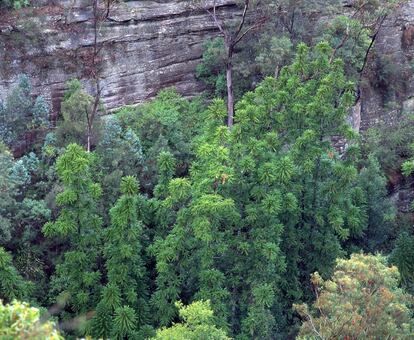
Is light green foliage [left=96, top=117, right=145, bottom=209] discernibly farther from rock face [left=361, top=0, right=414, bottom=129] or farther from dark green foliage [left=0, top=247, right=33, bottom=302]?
rock face [left=361, top=0, right=414, bottom=129]

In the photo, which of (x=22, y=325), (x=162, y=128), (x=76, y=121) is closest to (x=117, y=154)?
(x=76, y=121)

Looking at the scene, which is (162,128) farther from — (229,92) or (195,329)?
(195,329)

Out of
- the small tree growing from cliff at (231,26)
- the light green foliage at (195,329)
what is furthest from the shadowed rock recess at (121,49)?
the light green foliage at (195,329)

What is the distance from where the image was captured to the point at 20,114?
89.3 feet

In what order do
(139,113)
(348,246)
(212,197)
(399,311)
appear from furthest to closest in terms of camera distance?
(139,113) → (348,246) → (212,197) → (399,311)

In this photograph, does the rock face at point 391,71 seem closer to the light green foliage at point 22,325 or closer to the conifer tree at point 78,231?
the conifer tree at point 78,231

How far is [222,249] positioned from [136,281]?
3016 mm

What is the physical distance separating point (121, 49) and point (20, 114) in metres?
5.52

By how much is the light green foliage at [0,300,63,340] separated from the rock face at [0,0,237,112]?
1931 cm

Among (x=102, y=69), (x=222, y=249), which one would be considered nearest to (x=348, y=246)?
(x=222, y=249)

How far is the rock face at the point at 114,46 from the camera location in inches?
1134

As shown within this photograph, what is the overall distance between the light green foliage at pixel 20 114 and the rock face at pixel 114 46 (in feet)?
3.38

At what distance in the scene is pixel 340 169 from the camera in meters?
23.1

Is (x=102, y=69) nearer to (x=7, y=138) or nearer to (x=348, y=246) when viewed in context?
(x=7, y=138)
